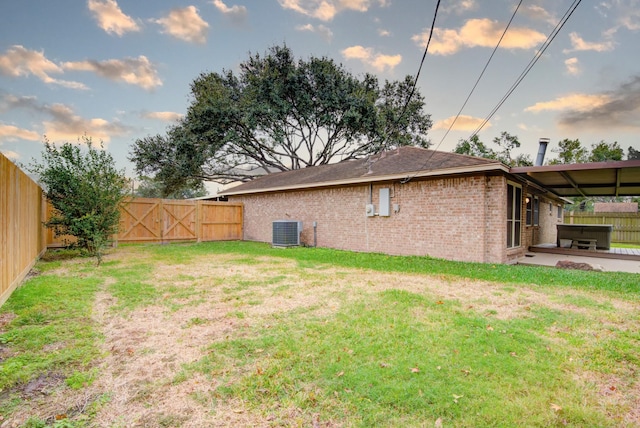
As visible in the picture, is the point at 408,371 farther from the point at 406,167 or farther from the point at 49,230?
the point at 49,230

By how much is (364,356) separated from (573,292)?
4679mm

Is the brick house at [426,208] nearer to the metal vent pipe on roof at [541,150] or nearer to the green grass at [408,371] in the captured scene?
the metal vent pipe on roof at [541,150]

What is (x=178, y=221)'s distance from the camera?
14555mm

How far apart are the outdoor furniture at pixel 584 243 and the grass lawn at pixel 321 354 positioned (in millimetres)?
6612

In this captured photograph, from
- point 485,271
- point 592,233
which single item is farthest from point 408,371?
point 592,233

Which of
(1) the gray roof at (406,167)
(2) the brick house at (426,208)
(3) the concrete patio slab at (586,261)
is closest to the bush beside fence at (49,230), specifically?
(1) the gray roof at (406,167)

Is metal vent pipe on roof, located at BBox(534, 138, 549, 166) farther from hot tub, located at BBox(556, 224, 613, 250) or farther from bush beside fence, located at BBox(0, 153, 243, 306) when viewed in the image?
bush beside fence, located at BBox(0, 153, 243, 306)

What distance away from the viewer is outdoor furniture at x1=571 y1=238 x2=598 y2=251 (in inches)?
435

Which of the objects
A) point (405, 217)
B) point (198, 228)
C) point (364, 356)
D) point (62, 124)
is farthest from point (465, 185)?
point (62, 124)

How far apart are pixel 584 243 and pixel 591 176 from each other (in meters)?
4.01

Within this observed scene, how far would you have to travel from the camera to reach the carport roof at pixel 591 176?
7102 millimetres

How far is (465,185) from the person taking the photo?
8.60 metres

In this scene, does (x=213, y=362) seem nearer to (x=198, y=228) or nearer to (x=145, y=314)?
(x=145, y=314)

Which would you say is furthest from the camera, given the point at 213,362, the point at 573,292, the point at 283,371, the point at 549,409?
the point at 573,292
